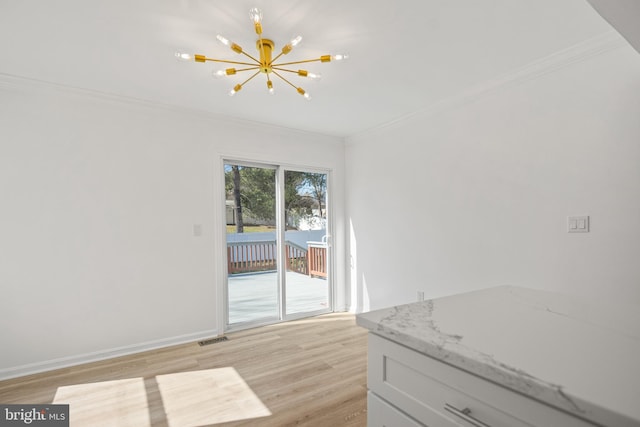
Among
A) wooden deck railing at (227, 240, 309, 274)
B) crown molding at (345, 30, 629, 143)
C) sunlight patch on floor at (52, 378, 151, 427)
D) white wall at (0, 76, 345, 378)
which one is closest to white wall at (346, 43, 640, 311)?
crown molding at (345, 30, 629, 143)

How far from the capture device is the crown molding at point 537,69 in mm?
2098

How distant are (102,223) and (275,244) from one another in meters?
1.86

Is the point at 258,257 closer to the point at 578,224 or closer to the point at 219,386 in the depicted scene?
the point at 219,386

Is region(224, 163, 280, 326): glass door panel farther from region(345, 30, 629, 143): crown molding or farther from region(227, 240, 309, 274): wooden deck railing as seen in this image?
region(345, 30, 629, 143): crown molding

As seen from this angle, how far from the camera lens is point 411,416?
936mm

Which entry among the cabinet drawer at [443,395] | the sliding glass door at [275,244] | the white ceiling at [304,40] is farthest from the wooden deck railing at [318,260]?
the cabinet drawer at [443,395]

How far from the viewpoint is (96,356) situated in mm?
2871

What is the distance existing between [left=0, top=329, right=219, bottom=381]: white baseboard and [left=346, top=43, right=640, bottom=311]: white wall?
2.16 metres

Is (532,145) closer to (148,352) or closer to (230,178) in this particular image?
(230,178)

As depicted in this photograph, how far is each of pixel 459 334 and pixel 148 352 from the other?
3.14m

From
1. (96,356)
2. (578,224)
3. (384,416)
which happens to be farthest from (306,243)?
(384,416)

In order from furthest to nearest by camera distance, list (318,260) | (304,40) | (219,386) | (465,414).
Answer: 1. (318,260)
2. (219,386)
3. (304,40)
4. (465,414)

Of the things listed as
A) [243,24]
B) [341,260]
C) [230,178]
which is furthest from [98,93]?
[341,260]

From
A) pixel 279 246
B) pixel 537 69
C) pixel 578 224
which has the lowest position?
pixel 279 246
